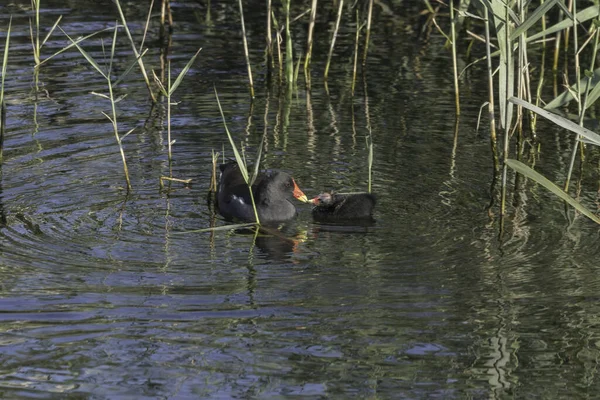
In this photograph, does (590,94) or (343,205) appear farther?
(343,205)

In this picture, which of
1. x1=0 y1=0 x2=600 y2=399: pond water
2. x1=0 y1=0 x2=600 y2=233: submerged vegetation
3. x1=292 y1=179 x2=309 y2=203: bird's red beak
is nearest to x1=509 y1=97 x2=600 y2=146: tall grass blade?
x1=0 y1=0 x2=600 y2=233: submerged vegetation

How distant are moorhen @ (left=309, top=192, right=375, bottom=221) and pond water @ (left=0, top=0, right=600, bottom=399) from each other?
11cm

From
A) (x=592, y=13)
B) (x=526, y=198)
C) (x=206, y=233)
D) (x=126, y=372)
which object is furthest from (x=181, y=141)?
(x=126, y=372)

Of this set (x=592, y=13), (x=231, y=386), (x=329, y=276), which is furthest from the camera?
(x=592, y=13)

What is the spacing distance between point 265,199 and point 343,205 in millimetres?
611

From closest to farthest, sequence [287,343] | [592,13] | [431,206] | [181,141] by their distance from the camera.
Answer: [287,343], [592,13], [431,206], [181,141]

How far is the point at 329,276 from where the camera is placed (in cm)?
686

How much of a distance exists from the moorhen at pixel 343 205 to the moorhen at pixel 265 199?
0.16 meters

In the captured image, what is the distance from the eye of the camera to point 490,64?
783 centimetres

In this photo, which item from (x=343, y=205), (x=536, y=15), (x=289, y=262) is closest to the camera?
(x=536, y=15)

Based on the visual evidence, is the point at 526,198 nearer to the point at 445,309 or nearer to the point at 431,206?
the point at 431,206

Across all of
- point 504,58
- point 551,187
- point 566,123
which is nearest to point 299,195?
point 504,58

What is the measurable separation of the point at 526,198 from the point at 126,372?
4.13m

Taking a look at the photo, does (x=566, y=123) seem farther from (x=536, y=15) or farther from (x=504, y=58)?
(x=504, y=58)
